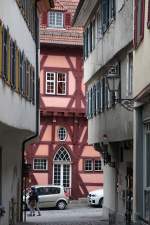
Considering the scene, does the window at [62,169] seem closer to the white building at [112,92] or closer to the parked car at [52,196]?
the parked car at [52,196]

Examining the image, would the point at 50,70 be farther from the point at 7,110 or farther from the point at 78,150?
the point at 7,110

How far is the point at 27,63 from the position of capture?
77.5ft

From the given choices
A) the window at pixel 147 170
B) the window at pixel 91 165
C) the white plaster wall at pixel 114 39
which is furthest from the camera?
the window at pixel 91 165

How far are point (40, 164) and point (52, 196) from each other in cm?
410

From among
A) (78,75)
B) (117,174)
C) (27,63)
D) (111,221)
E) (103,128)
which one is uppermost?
(78,75)

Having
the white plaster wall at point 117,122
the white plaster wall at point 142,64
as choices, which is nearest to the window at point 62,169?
the white plaster wall at point 117,122

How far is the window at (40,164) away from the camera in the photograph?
46531mm

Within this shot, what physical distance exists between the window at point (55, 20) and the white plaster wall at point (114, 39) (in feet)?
56.4

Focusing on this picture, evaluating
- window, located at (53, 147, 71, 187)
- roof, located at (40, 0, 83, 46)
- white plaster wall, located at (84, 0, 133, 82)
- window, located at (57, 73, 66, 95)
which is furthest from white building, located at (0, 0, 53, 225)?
window, located at (53, 147, 71, 187)

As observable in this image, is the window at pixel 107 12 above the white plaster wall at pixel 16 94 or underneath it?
above

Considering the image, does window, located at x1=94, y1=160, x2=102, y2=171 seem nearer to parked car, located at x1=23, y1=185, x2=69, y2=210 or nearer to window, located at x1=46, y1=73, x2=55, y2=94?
parked car, located at x1=23, y1=185, x2=69, y2=210

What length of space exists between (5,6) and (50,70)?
30.3 m

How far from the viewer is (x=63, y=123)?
4709 centimetres

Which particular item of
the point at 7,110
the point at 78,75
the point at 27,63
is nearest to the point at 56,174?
the point at 78,75
